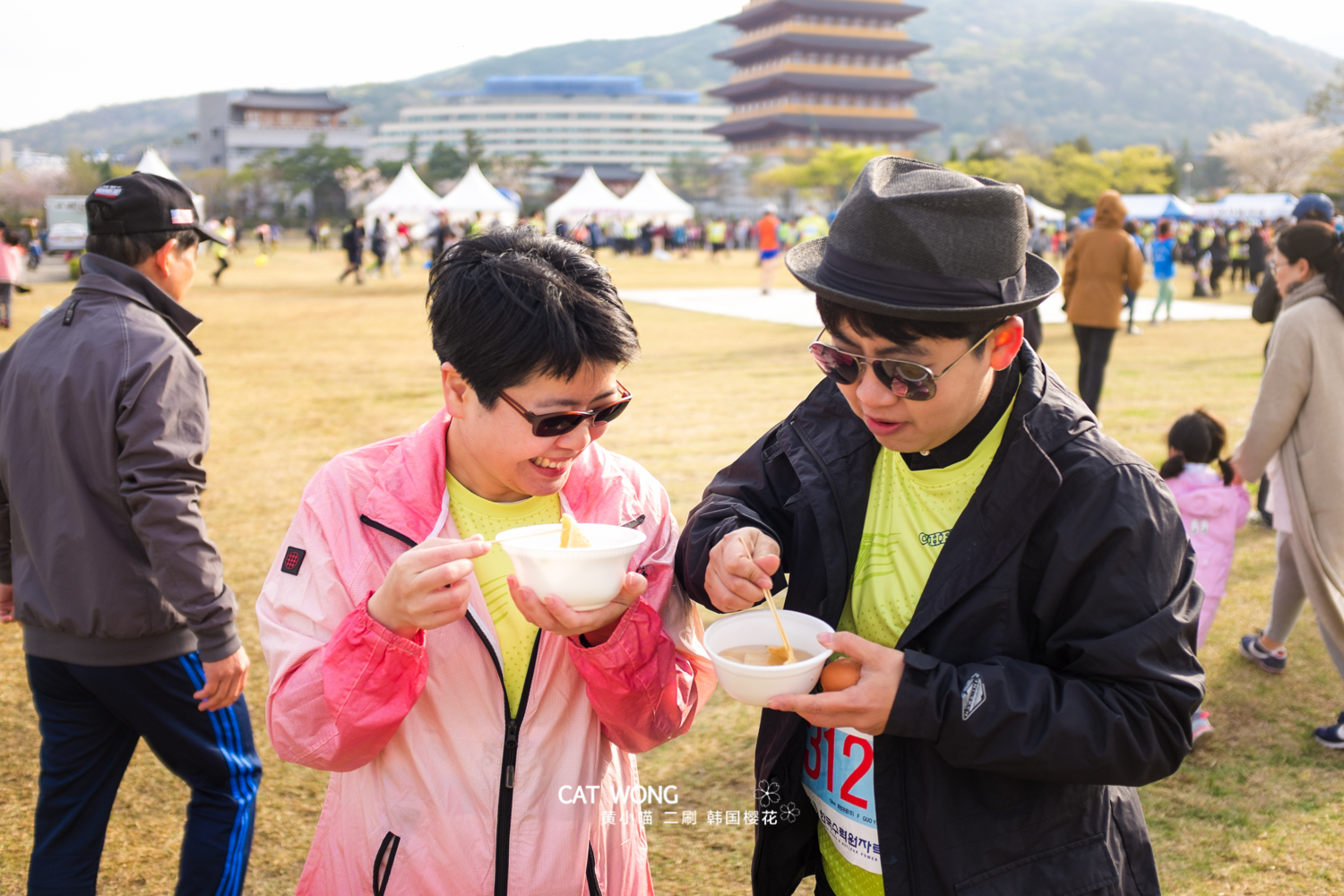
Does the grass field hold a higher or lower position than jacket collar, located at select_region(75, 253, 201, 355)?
lower

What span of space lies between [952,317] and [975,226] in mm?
155

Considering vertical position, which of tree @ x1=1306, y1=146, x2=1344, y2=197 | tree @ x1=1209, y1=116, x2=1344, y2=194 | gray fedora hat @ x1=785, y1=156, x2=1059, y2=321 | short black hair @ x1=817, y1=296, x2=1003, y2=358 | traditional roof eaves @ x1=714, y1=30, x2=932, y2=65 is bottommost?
short black hair @ x1=817, y1=296, x2=1003, y2=358

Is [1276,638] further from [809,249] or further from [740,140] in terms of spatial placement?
[740,140]

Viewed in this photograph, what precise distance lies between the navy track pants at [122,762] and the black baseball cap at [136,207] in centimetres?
119

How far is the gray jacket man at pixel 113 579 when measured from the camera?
2387mm

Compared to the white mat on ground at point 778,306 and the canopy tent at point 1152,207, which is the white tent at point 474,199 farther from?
the canopy tent at point 1152,207

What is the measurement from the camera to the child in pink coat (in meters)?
4.06

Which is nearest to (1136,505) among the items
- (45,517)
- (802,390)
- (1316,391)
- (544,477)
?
(544,477)

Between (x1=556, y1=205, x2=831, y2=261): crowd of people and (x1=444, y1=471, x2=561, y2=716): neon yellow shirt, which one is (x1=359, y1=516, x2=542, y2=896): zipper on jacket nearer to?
(x1=444, y1=471, x2=561, y2=716): neon yellow shirt

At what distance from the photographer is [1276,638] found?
441 centimetres

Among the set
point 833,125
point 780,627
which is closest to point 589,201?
point 780,627

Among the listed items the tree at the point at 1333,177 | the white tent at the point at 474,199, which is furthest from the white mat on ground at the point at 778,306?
the tree at the point at 1333,177

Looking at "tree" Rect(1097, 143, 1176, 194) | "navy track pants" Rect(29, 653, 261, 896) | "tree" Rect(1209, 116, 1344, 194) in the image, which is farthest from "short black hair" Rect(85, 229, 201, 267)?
"tree" Rect(1209, 116, 1344, 194)

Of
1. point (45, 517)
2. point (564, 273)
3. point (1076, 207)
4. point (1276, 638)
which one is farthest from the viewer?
point (1076, 207)
